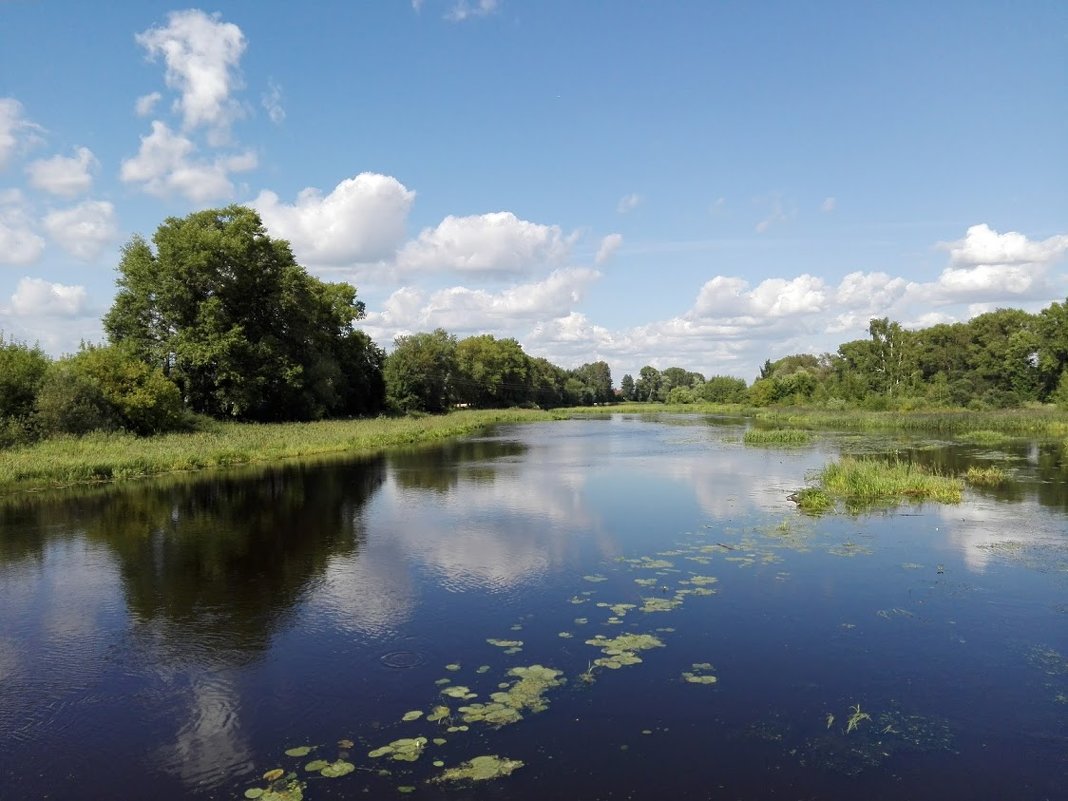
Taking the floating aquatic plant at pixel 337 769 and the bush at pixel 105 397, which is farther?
the bush at pixel 105 397

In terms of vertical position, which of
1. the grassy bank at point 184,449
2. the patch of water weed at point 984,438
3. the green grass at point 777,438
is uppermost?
the grassy bank at point 184,449

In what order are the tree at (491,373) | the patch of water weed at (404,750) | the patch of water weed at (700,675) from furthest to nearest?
1. the tree at (491,373)
2. the patch of water weed at (700,675)
3. the patch of water weed at (404,750)

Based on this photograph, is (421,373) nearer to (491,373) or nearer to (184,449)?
(491,373)

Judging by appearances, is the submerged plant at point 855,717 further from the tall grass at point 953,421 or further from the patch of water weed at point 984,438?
the tall grass at point 953,421

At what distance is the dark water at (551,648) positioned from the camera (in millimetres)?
6496

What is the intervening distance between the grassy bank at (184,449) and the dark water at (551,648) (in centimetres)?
585

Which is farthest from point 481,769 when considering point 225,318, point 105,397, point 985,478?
point 225,318

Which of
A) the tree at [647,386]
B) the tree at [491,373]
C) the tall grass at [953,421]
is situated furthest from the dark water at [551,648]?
the tree at [647,386]

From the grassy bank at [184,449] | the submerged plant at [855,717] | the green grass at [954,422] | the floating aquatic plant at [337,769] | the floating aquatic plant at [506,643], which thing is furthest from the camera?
the green grass at [954,422]

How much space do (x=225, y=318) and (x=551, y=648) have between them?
39477 millimetres

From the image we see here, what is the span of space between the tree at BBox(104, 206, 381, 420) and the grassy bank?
→ 3.47 m

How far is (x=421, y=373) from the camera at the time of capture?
73.4 m

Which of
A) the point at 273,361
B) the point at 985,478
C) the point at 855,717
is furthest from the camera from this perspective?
the point at 273,361

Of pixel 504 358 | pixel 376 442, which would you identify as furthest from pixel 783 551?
pixel 504 358
